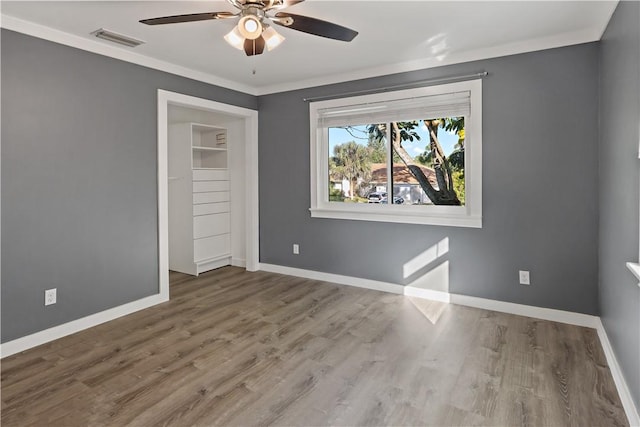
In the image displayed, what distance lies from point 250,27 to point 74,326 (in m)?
2.75

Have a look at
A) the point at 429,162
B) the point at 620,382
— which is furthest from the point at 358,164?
the point at 620,382

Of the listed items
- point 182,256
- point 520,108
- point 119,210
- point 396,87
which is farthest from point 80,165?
point 520,108

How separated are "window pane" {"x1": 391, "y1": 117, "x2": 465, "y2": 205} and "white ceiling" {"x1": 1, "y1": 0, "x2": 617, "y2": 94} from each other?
62 centimetres

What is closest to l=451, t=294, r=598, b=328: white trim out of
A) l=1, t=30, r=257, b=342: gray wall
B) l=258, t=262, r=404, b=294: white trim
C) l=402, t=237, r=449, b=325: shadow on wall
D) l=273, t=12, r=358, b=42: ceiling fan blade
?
l=402, t=237, r=449, b=325: shadow on wall

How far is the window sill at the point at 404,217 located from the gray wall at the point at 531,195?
0.07 m

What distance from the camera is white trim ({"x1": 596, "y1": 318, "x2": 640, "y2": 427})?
1.87m

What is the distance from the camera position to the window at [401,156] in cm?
364

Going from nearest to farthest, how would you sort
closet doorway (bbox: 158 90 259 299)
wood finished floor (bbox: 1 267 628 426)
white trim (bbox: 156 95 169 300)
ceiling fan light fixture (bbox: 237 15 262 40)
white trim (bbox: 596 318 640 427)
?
white trim (bbox: 596 318 640 427) < wood finished floor (bbox: 1 267 628 426) < ceiling fan light fixture (bbox: 237 15 262 40) < white trim (bbox: 156 95 169 300) < closet doorway (bbox: 158 90 259 299)

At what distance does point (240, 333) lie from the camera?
3.08 m

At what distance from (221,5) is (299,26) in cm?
70

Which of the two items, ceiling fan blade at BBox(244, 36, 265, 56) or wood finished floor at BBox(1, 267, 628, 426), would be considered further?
ceiling fan blade at BBox(244, 36, 265, 56)

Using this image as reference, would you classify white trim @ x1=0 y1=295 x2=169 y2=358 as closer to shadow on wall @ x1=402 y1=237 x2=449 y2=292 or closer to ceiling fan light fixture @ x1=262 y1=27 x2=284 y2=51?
shadow on wall @ x1=402 y1=237 x2=449 y2=292

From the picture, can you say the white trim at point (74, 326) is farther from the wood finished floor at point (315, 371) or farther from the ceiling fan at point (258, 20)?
the ceiling fan at point (258, 20)

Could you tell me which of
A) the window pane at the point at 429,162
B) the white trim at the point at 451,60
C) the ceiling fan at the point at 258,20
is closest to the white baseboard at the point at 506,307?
the window pane at the point at 429,162
